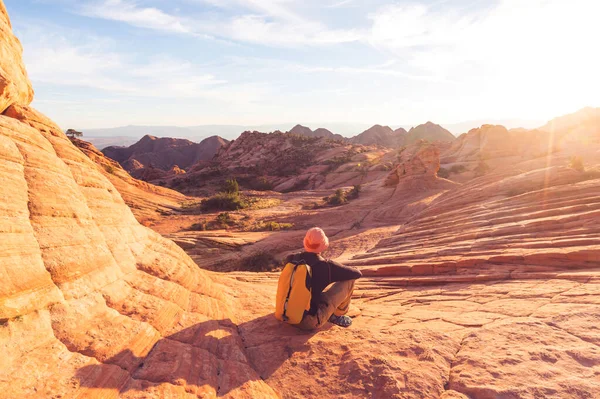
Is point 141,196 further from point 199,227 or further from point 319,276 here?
point 319,276

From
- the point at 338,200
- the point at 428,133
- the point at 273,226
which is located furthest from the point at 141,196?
the point at 428,133

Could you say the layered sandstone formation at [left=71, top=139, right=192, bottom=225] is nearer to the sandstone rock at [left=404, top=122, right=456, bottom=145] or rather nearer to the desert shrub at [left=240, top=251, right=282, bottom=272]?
the desert shrub at [left=240, top=251, right=282, bottom=272]

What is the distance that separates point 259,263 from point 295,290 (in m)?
10.9

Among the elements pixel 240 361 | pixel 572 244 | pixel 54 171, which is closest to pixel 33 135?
pixel 54 171

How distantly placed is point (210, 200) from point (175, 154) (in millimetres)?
99937

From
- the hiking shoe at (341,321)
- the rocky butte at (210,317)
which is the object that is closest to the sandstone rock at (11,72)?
the rocky butte at (210,317)

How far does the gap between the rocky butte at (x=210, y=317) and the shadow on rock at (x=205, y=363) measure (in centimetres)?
2

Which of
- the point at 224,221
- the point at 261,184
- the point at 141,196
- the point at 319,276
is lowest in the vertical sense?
the point at 224,221

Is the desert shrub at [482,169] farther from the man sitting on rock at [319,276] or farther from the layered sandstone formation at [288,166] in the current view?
the man sitting on rock at [319,276]

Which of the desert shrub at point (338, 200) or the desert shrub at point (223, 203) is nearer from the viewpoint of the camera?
the desert shrub at point (223, 203)

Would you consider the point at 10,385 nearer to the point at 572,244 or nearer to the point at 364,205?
the point at 572,244

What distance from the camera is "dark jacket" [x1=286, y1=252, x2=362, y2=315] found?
515cm

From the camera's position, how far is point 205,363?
13.6ft

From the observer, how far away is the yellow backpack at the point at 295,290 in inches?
196
